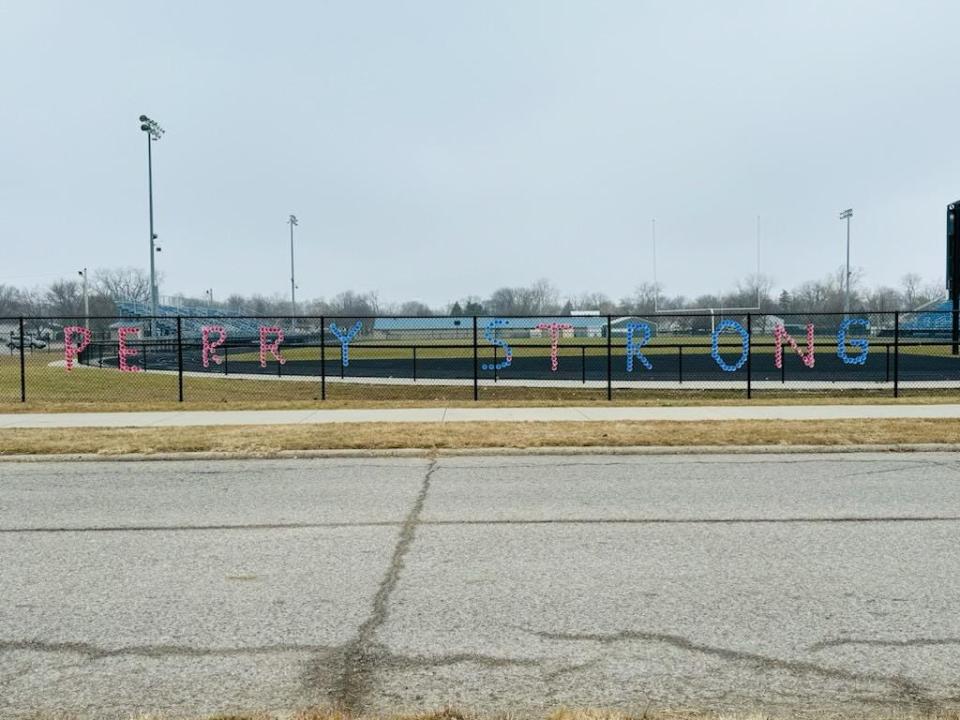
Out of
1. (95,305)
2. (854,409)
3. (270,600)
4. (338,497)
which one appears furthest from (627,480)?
(95,305)

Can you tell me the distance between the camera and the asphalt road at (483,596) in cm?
313

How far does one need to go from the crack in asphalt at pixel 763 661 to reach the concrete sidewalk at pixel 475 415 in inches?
323

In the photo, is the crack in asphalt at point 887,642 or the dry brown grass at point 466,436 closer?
the crack in asphalt at point 887,642

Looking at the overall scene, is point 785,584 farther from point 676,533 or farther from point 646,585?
point 676,533

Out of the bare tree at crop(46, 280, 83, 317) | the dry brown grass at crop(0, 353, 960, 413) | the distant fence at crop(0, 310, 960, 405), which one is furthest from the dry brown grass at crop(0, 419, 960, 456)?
the bare tree at crop(46, 280, 83, 317)

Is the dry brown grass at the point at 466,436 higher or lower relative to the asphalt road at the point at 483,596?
higher

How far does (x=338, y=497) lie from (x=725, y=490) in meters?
3.66

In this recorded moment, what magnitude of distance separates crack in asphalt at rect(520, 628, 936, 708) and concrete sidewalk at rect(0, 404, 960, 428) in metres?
8.20

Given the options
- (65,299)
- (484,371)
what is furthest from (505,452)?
(65,299)

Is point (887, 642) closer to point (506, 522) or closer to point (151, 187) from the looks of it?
point (506, 522)

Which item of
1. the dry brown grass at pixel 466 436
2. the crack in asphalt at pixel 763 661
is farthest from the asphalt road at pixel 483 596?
the dry brown grass at pixel 466 436

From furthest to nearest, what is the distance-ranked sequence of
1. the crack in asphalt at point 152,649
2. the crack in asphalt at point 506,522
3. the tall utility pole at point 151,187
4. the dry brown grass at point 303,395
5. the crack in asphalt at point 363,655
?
the tall utility pole at point 151,187
the dry brown grass at point 303,395
the crack in asphalt at point 506,522
the crack in asphalt at point 152,649
the crack in asphalt at point 363,655

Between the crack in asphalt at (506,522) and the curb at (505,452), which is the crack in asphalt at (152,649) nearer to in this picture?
the crack in asphalt at (506,522)

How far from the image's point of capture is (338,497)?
22.7ft
